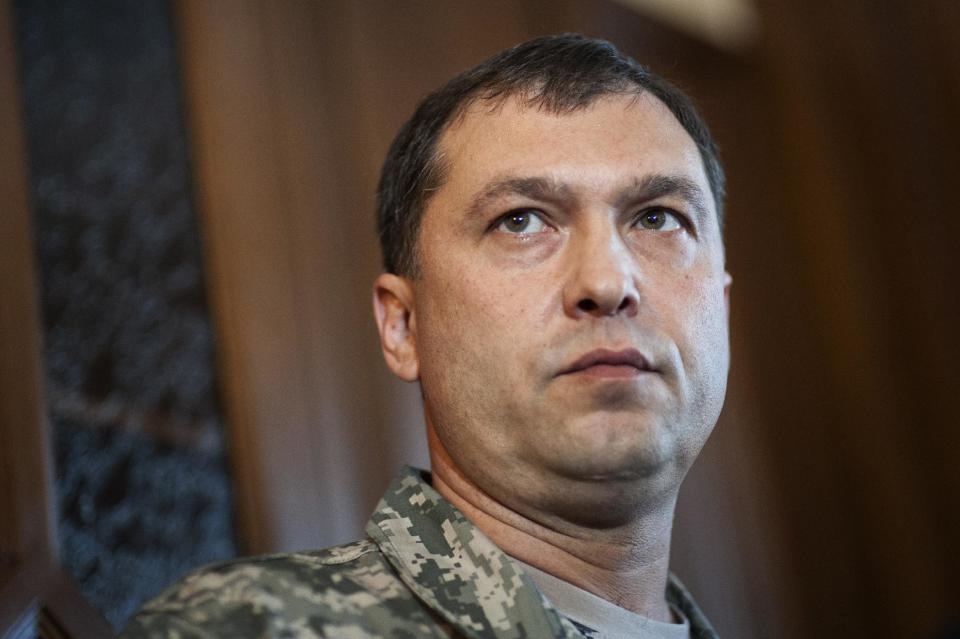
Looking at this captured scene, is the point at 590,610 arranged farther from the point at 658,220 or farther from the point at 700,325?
the point at 658,220

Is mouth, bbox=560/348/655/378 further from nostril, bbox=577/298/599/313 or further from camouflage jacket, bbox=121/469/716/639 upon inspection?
camouflage jacket, bbox=121/469/716/639

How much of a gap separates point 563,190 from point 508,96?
152 millimetres

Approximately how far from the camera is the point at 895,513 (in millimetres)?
2025

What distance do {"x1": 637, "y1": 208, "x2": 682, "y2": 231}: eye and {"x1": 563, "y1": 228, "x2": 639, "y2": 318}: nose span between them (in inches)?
3.1

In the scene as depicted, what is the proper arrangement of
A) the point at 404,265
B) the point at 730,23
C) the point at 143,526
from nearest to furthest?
1. the point at 404,265
2. the point at 143,526
3. the point at 730,23

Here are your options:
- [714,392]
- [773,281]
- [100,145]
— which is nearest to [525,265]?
[714,392]

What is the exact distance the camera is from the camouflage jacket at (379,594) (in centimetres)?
92

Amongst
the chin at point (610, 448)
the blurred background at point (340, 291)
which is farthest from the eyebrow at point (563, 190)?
the blurred background at point (340, 291)

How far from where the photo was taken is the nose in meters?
1.06

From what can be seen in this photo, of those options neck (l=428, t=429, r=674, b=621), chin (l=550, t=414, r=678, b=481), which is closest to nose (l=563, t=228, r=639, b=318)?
chin (l=550, t=414, r=678, b=481)

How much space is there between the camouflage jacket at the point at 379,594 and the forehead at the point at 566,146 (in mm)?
359

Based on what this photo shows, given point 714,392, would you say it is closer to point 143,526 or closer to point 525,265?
point 525,265

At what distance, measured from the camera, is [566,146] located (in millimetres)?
1155

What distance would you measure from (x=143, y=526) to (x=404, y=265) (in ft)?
1.83
